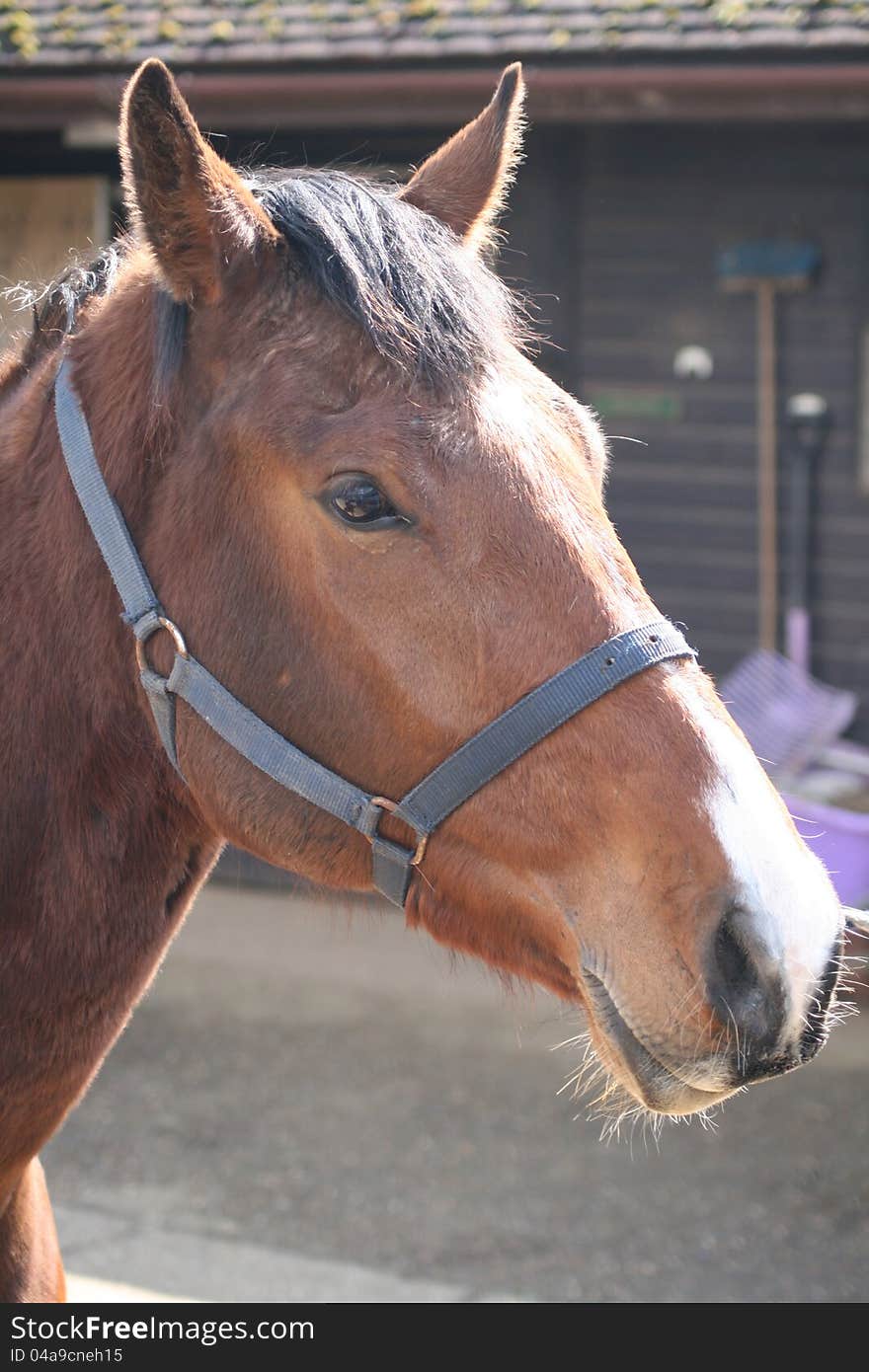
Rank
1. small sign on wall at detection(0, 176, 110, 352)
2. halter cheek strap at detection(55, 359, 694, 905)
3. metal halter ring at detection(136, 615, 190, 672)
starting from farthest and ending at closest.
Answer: small sign on wall at detection(0, 176, 110, 352) → metal halter ring at detection(136, 615, 190, 672) → halter cheek strap at detection(55, 359, 694, 905)

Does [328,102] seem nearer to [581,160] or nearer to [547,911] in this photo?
[581,160]

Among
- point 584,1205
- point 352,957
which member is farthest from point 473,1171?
point 352,957

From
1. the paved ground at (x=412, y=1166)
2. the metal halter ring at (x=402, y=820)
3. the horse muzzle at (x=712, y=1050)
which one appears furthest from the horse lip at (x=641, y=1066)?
the paved ground at (x=412, y=1166)

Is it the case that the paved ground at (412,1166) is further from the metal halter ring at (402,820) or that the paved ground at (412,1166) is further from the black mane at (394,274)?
the black mane at (394,274)

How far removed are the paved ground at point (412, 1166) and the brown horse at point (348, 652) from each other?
183 centimetres

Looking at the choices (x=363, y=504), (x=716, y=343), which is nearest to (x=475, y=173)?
(x=363, y=504)

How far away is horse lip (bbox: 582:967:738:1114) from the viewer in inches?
56.0

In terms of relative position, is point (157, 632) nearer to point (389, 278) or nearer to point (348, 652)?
point (348, 652)

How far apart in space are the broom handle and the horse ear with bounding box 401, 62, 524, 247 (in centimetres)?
420

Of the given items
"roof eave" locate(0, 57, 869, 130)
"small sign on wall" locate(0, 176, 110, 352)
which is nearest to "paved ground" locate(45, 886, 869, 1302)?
"roof eave" locate(0, 57, 869, 130)

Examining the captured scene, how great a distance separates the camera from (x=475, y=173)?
1.98 metres

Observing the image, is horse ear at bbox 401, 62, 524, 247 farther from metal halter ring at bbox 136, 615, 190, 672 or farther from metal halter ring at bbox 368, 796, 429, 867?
metal halter ring at bbox 368, 796, 429, 867

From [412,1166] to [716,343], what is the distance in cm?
368

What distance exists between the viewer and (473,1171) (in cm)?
446
